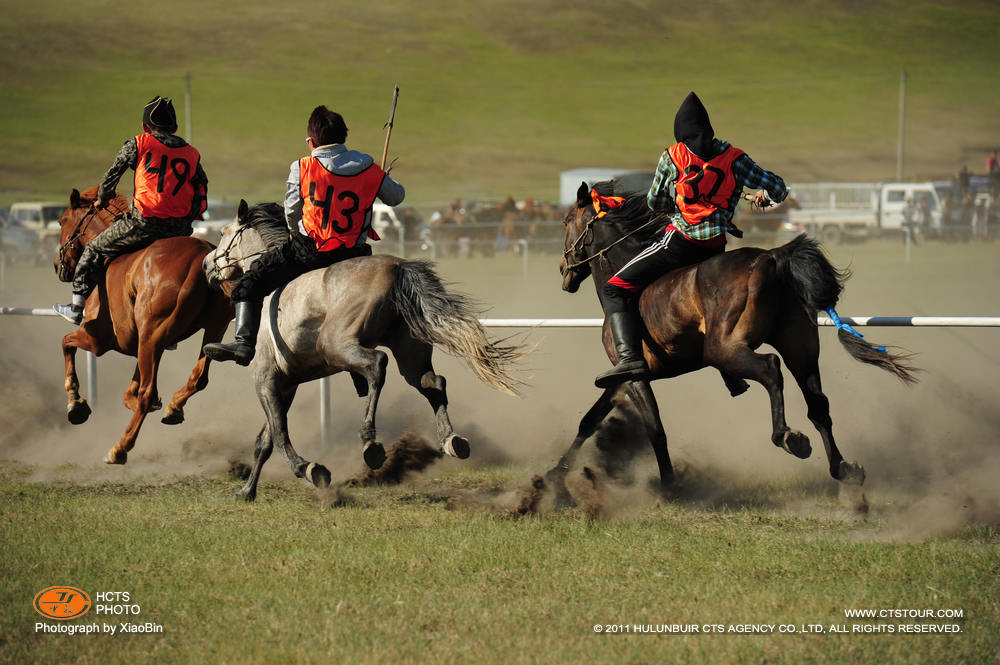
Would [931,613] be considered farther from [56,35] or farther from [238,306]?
[56,35]

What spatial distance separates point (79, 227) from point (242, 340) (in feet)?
8.79

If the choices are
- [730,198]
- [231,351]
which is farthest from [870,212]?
[231,351]

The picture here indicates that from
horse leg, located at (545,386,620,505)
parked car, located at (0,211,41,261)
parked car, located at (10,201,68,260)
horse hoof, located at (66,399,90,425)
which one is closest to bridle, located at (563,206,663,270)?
horse leg, located at (545,386,620,505)

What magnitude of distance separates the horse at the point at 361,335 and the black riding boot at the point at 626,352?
634 millimetres

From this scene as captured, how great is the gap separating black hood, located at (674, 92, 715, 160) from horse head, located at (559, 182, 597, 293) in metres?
1.09

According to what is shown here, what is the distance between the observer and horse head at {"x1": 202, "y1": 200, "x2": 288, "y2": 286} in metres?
8.12

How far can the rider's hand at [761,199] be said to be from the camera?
7.47 meters

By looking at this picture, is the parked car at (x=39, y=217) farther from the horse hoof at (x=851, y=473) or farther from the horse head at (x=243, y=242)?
the horse hoof at (x=851, y=473)

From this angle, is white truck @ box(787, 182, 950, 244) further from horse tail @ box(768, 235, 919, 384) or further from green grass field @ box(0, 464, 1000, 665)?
green grass field @ box(0, 464, 1000, 665)

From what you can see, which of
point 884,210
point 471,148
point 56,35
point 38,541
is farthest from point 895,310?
point 56,35

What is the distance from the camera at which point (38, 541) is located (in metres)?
6.51

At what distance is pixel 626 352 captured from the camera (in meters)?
7.43

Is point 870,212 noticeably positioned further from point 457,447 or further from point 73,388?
point 457,447

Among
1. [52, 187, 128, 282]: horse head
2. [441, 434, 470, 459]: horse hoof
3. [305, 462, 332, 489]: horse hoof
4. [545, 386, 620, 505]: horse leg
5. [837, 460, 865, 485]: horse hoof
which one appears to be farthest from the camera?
[52, 187, 128, 282]: horse head
